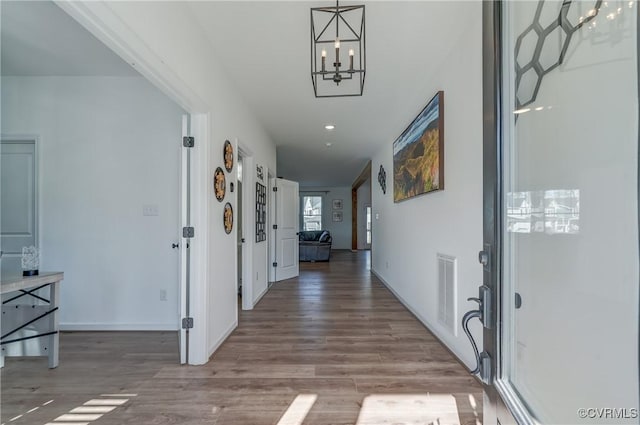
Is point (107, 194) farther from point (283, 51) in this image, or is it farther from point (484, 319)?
point (484, 319)

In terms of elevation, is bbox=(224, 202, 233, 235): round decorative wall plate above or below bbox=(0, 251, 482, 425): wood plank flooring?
above

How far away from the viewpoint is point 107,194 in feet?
10.1

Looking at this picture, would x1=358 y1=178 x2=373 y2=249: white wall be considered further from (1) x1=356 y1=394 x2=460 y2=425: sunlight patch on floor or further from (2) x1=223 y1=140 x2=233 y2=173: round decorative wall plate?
(1) x1=356 y1=394 x2=460 y2=425: sunlight patch on floor

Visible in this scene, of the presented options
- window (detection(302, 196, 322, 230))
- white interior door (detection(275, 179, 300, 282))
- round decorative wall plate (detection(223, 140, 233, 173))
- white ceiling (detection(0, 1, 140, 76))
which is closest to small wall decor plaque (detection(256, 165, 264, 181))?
white interior door (detection(275, 179, 300, 282))

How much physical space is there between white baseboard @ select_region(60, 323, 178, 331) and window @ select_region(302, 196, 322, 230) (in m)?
8.90

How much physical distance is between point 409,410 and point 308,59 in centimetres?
282

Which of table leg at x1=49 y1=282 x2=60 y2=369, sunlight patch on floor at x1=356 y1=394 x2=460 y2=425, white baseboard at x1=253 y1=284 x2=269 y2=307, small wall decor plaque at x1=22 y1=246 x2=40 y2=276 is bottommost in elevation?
white baseboard at x1=253 y1=284 x2=269 y2=307

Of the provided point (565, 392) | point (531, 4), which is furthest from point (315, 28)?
point (565, 392)

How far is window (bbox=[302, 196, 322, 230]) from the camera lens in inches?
468

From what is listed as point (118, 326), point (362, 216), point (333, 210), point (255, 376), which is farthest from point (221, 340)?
point (362, 216)

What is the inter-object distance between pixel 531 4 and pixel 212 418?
7.73ft

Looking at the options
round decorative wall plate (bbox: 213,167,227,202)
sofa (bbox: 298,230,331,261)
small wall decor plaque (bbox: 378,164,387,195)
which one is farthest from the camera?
sofa (bbox: 298,230,331,261)

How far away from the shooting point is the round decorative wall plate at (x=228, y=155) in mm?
2838

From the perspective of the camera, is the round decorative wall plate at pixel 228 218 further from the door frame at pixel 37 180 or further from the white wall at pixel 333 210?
the white wall at pixel 333 210
